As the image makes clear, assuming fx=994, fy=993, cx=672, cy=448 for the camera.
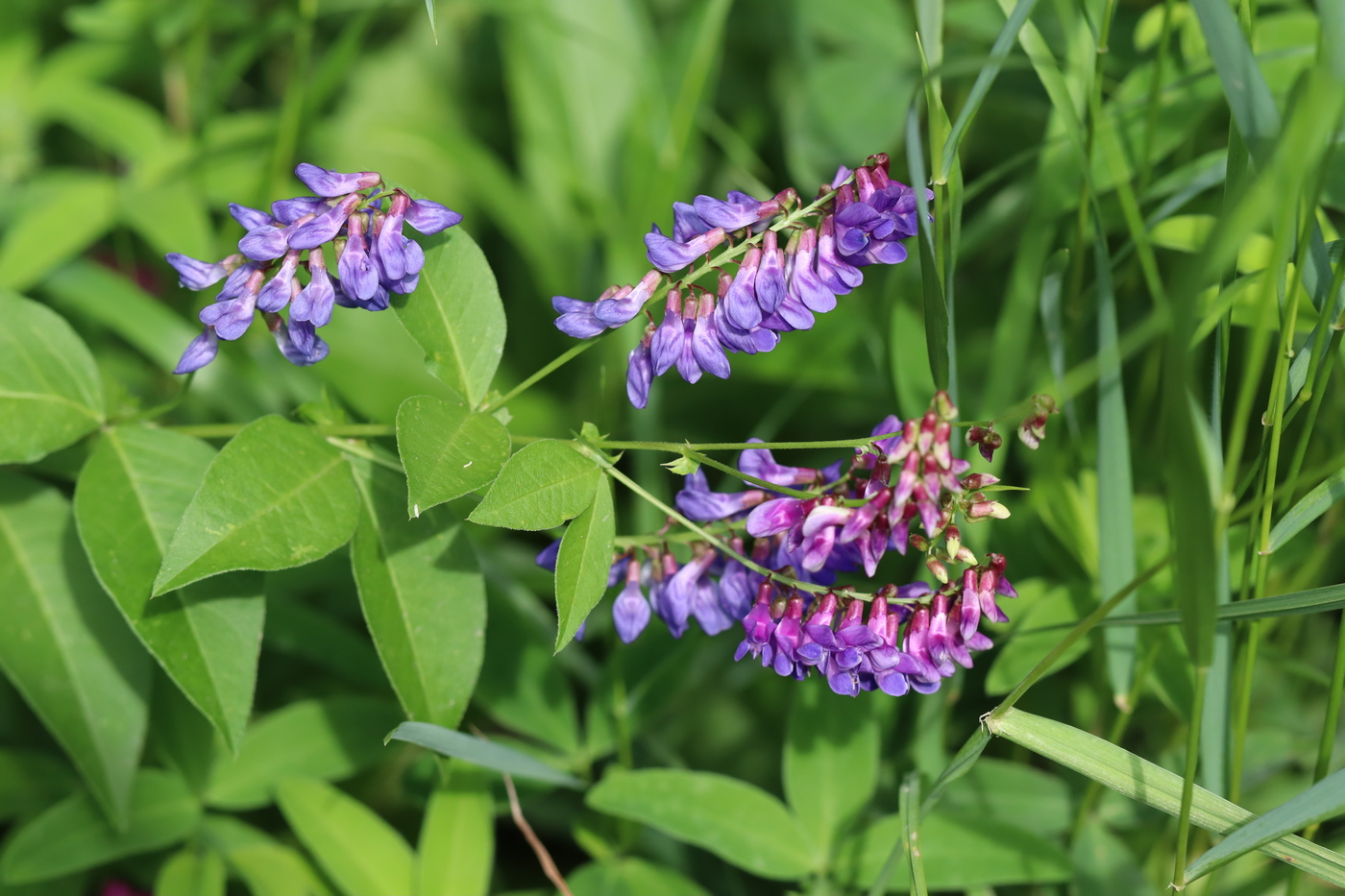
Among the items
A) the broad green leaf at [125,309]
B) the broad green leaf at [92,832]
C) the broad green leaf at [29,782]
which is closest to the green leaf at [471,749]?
the broad green leaf at [92,832]

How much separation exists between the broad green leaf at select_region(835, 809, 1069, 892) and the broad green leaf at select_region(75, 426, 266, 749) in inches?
42.4

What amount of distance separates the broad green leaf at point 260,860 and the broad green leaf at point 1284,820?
1489 millimetres

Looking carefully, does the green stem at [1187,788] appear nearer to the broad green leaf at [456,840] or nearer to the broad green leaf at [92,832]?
the broad green leaf at [456,840]

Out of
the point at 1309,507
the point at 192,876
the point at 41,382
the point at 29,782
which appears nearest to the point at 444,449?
the point at 41,382

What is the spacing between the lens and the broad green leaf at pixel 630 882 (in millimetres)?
1827

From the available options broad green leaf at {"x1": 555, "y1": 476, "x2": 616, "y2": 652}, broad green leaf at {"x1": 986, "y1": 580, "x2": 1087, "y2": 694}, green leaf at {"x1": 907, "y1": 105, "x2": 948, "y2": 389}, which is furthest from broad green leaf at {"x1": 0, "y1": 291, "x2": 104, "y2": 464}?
broad green leaf at {"x1": 986, "y1": 580, "x2": 1087, "y2": 694}

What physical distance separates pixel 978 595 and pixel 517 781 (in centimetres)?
106

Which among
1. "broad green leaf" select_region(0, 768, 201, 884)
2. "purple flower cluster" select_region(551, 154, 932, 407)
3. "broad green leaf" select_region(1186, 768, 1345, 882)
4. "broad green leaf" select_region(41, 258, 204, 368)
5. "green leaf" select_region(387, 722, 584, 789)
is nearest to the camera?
"broad green leaf" select_region(1186, 768, 1345, 882)

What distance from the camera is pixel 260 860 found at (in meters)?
1.85

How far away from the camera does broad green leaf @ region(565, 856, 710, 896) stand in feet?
5.99

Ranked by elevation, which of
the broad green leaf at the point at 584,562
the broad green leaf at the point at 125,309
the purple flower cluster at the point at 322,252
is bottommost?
the broad green leaf at the point at 584,562

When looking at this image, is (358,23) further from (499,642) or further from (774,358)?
(499,642)

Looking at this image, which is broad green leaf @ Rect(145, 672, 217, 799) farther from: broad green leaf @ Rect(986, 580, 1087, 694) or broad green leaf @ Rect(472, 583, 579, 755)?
broad green leaf @ Rect(986, 580, 1087, 694)

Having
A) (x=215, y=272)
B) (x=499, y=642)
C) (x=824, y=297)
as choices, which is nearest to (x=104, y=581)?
(x=215, y=272)
